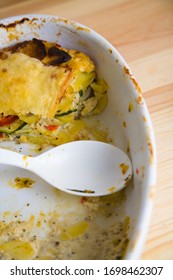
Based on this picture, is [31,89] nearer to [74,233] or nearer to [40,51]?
[40,51]

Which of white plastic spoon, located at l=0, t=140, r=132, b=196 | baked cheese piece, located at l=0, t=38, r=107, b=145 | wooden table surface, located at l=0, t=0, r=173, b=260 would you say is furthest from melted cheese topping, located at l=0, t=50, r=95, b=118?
wooden table surface, located at l=0, t=0, r=173, b=260

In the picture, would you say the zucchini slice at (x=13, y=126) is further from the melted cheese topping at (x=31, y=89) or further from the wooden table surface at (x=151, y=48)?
the wooden table surface at (x=151, y=48)

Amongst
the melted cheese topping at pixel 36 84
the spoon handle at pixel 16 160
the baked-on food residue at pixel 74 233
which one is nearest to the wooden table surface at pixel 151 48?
the baked-on food residue at pixel 74 233

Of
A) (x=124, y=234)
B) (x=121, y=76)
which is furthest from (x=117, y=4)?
(x=124, y=234)

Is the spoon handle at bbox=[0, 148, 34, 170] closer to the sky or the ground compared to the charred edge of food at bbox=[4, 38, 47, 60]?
closer to the ground

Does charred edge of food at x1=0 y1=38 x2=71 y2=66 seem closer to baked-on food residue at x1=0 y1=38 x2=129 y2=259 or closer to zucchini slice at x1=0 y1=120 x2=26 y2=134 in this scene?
baked-on food residue at x1=0 y1=38 x2=129 y2=259

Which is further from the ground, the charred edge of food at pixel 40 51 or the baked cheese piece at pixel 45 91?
the charred edge of food at pixel 40 51

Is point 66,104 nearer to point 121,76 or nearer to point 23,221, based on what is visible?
point 121,76
